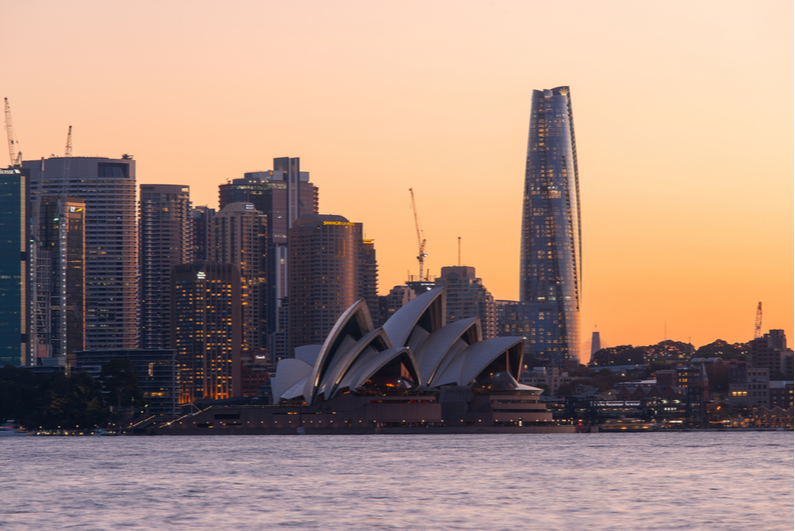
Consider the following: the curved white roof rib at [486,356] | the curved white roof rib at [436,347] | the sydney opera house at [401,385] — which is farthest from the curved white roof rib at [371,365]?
the curved white roof rib at [486,356]

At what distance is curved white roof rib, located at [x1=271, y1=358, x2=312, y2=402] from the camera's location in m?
143

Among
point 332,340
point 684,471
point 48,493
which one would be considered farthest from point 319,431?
point 48,493

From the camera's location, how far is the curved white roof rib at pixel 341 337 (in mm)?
131875

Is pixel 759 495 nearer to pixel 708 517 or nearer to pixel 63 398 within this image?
pixel 708 517

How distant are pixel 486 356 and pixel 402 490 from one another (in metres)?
83.6

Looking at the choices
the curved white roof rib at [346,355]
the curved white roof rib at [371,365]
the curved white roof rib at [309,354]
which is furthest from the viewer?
the curved white roof rib at [309,354]

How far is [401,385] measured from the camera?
134000mm

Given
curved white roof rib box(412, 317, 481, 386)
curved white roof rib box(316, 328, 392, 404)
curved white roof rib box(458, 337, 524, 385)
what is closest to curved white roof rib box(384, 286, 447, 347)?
curved white roof rib box(412, 317, 481, 386)

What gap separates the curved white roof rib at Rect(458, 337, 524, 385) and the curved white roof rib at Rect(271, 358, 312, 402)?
710 inches

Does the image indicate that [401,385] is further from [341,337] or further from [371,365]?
[341,337]

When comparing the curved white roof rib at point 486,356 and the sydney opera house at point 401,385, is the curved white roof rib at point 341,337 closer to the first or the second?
the sydney opera house at point 401,385

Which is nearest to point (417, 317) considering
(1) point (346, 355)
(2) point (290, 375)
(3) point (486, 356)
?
(1) point (346, 355)

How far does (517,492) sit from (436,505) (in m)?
6.72

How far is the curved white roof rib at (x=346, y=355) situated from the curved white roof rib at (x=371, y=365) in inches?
30.9
